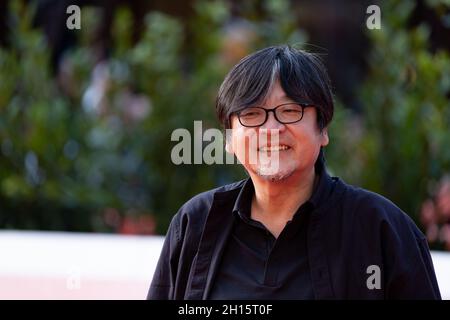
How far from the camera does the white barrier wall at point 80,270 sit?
337cm

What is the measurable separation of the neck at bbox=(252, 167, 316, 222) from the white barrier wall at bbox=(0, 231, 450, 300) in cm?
107

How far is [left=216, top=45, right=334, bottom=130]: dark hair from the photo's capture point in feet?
7.01

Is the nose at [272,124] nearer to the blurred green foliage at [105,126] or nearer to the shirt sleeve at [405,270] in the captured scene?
the shirt sleeve at [405,270]

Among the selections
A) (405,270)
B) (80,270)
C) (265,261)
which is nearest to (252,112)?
(265,261)

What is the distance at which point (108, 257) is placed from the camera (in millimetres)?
3689

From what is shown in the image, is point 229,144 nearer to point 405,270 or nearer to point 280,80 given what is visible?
point 280,80

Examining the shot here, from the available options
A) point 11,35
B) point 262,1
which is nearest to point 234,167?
point 262,1

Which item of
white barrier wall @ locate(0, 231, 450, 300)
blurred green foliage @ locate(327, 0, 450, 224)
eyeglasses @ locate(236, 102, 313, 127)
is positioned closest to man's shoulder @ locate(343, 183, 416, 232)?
eyeglasses @ locate(236, 102, 313, 127)

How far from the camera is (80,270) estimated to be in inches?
138

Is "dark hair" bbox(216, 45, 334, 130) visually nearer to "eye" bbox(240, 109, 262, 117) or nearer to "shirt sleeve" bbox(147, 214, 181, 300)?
"eye" bbox(240, 109, 262, 117)

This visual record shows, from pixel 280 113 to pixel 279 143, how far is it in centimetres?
7
